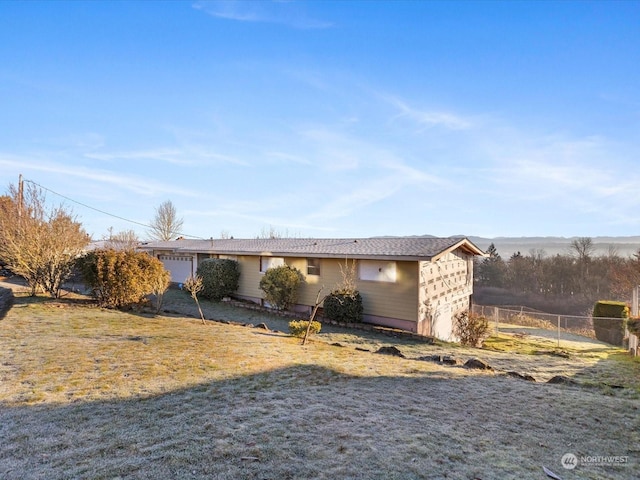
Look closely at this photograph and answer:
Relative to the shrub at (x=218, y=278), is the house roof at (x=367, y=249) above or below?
above

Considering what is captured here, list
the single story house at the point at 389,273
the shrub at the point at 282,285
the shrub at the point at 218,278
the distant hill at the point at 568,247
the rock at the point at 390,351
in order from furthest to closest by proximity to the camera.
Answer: the distant hill at the point at 568,247 < the shrub at the point at 218,278 < the shrub at the point at 282,285 < the single story house at the point at 389,273 < the rock at the point at 390,351

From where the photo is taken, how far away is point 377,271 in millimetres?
14023

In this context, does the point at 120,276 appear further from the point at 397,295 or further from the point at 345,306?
the point at 397,295

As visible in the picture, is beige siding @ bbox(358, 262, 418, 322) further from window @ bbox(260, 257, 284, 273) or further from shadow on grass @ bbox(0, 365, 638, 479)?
shadow on grass @ bbox(0, 365, 638, 479)

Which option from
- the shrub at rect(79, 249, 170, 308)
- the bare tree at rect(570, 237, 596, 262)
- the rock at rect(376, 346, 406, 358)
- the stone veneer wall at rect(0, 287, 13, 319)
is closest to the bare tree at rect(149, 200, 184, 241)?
the stone veneer wall at rect(0, 287, 13, 319)

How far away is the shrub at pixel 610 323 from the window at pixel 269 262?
1657 cm

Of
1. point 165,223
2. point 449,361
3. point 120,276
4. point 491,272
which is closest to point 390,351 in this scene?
point 449,361

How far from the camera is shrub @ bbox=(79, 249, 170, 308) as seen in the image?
12.5 metres

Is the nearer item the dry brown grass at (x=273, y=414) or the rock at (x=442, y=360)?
the dry brown grass at (x=273, y=414)

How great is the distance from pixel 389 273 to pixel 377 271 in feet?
1.76

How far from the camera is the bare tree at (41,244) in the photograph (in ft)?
43.5

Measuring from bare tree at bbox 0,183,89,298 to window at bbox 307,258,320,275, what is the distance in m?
9.94

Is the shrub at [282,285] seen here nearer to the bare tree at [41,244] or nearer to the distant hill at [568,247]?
the bare tree at [41,244]

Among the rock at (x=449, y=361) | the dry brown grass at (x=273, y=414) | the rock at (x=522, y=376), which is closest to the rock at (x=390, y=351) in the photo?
the dry brown grass at (x=273, y=414)
